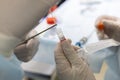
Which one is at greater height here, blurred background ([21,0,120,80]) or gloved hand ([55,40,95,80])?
blurred background ([21,0,120,80])

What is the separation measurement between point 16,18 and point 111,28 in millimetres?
507

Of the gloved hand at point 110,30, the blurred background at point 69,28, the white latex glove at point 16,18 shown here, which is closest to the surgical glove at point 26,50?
the blurred background at point 69,28

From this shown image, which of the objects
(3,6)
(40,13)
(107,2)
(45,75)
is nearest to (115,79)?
(45,75)

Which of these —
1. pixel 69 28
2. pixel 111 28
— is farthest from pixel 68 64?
pixel 69 28

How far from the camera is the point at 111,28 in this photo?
958mm

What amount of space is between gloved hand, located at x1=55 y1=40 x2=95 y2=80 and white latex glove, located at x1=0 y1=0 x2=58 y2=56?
0.14 metres

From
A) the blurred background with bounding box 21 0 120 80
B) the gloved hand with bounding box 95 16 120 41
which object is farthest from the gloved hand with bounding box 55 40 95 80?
the gloved hand with bounding box 95 16 120 41

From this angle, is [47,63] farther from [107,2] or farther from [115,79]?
[107,2]

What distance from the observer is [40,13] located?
2.10 ft

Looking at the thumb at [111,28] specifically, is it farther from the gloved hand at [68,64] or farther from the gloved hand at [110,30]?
the gloved hand at [68,64]

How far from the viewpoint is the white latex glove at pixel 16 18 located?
1.92 ft

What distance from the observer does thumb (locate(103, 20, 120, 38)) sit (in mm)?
943

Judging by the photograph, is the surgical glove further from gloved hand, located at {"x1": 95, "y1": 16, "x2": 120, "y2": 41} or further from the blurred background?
gloved hand, located at {"x1": 95, "y1": 16, "x2": 120, "y2": 41}

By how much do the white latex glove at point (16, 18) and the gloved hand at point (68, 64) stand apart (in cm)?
14
